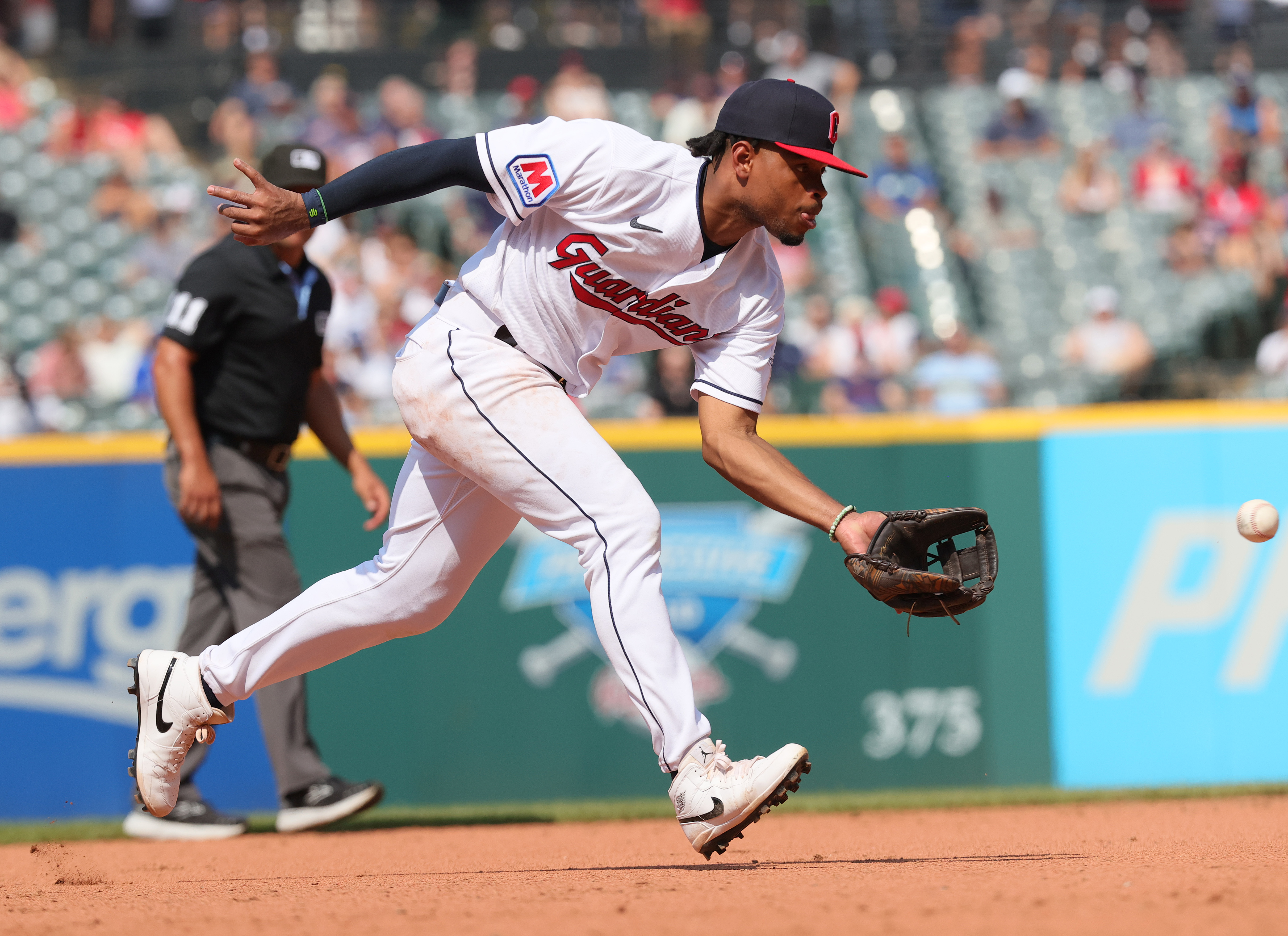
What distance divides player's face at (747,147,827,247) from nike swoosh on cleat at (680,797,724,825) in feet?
4.36

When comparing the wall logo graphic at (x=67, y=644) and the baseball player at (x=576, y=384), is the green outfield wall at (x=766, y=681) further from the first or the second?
the baseball player at (x=576, y=384)

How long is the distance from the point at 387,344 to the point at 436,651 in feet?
11.4

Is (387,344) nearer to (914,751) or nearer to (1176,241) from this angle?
(914,751)

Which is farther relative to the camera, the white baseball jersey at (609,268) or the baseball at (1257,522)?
the baseball at (1257,522)

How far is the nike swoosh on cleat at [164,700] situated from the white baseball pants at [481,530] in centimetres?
11

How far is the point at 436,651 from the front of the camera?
632cm

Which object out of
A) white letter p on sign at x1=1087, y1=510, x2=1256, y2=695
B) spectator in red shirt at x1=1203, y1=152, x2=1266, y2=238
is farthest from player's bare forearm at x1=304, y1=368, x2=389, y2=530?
spectator in red shirt at x1=1203, y1=152, x2=1266, y2=238

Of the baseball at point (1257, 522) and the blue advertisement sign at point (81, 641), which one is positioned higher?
the baseball at point (1257, 522)

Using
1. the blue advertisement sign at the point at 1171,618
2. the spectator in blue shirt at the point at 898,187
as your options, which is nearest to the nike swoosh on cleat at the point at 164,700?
the blue advertisement sign at the point at 1171,618

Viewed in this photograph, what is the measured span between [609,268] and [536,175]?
0.96ft

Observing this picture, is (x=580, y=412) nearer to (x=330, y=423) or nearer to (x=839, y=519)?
(x=839, y=519)

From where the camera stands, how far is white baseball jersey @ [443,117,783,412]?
3.66m

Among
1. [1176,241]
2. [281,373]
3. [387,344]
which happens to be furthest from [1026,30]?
[281,373]

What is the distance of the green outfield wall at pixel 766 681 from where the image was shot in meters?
6.30
